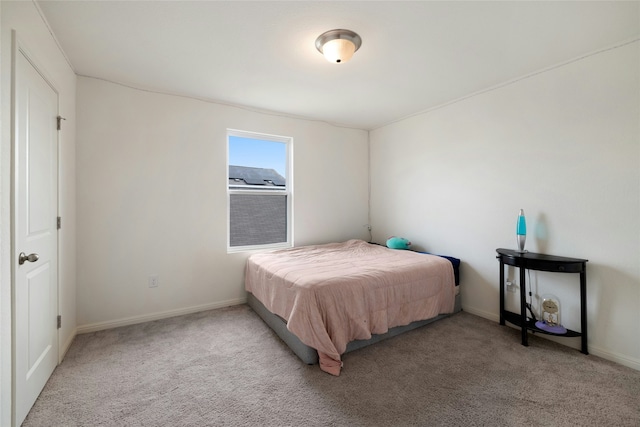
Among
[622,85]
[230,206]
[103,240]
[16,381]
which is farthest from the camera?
[230,206]

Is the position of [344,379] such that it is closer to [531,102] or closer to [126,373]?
[126,373]

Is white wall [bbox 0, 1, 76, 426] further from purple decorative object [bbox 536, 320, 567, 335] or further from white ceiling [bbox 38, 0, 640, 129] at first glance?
purple decorative object [bbox 536, 320, 567, 335]

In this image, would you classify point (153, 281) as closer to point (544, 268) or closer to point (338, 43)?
point (338, 43)

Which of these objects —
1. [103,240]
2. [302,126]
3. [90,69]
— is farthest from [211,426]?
[302,126]

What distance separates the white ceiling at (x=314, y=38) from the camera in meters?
1.68

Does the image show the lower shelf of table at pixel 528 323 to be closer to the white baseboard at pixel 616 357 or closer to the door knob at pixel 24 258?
the white baseboard at pixel 616 357

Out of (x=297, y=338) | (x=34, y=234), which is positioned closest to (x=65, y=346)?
(x=34, y=234)

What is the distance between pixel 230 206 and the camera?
10.9ft

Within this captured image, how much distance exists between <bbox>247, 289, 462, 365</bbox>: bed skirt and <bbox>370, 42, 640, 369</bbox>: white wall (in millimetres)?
790

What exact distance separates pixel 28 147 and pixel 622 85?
404 cm

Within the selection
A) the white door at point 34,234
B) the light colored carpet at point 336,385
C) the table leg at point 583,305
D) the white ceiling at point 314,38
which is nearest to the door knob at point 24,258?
the white door at point 34,234

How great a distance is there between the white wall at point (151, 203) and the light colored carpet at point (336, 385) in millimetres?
480

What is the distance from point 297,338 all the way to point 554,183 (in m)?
2.58

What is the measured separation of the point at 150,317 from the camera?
9.15 ft
